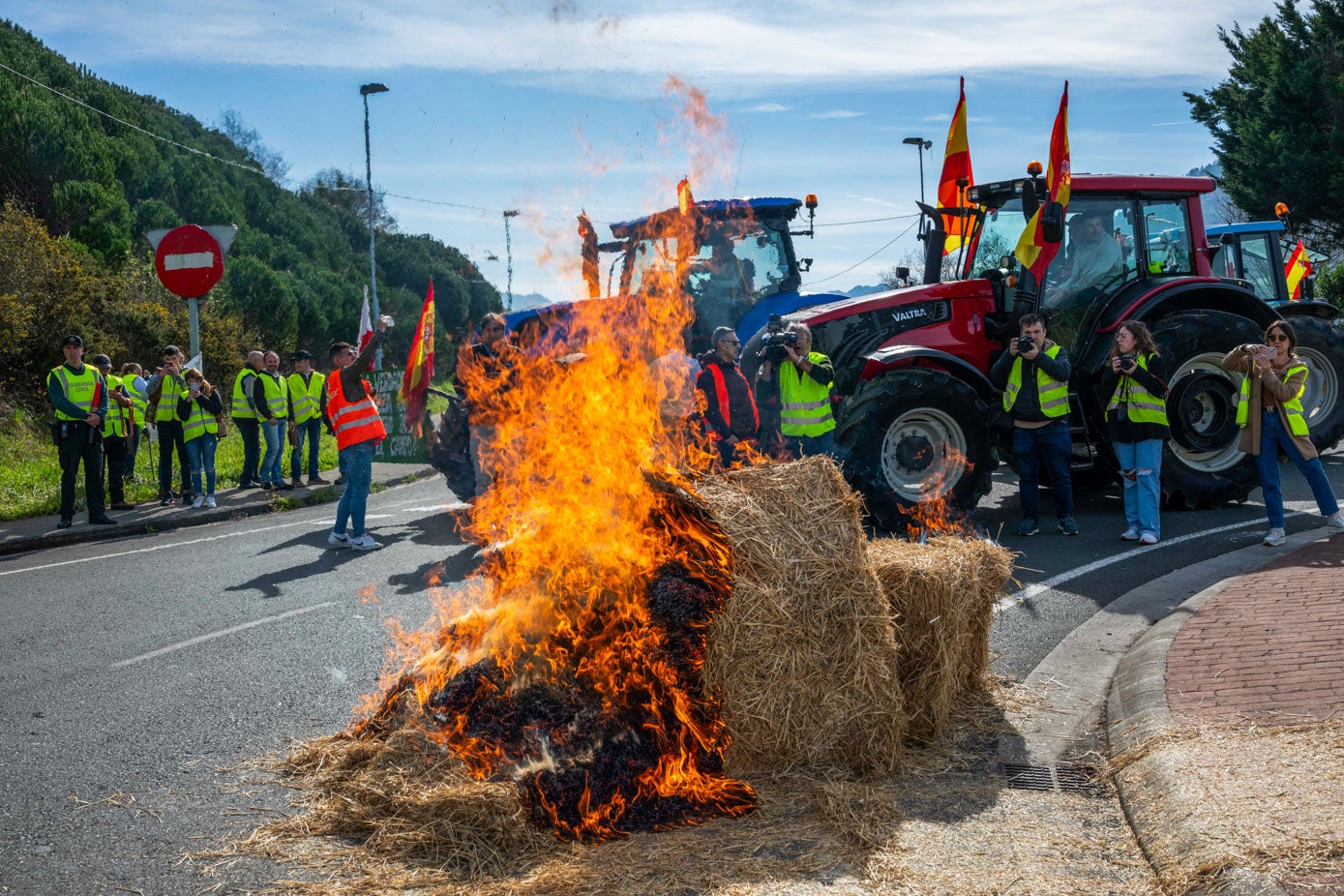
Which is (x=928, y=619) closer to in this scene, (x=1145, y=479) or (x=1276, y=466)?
(x=1145, y=479)

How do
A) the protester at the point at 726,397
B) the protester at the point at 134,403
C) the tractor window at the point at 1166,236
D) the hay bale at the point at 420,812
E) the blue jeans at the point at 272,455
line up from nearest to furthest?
the hay bale at the point at 420,812 → the protester at the point at 726,397 → the tractor window at the point at 1166,236 → the protester at the point at 134,403 → the blue jeans at the point at 272,455

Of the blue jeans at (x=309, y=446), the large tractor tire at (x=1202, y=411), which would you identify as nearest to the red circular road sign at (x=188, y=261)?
the blue jeans at (x=309, y=446)

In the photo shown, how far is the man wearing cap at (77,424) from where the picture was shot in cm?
1198

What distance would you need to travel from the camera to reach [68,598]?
837 cm

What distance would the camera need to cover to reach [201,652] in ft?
21.9

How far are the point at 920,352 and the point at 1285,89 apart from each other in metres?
26.0

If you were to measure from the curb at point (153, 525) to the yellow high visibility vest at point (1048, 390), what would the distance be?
30.0ft

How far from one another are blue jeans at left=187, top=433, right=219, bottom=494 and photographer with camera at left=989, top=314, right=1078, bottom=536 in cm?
964

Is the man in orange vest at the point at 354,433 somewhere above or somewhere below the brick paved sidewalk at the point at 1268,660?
above

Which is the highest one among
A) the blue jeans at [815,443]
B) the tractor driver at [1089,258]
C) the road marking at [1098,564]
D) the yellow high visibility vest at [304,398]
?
the tractor driver at [1089,258]

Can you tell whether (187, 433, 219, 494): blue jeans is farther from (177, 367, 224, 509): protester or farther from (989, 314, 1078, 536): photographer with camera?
(989, 314, 1078, 536): photographer with camera

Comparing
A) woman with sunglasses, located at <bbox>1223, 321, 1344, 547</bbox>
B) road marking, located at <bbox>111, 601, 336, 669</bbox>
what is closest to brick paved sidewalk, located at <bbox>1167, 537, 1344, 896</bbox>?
woman with sunglasses, located at <bbox>1223, 321, 1344, 547</bbox>

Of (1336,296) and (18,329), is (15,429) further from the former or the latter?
(1336,296)

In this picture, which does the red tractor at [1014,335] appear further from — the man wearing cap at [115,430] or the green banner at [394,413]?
the man wearing cap at [115,430]
